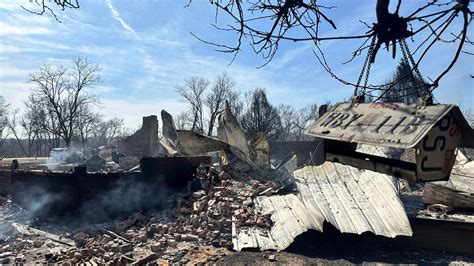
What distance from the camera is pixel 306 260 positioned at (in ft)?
23.6

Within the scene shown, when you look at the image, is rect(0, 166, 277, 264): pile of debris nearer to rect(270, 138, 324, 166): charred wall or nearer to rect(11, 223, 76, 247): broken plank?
rect(11, 223, 76, 247): broken plank

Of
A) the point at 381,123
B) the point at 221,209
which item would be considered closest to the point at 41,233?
the point at 221,209

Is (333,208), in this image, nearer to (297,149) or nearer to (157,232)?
(157,232)

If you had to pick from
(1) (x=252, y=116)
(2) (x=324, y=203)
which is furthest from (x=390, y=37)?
(1) (x=252, y=116)

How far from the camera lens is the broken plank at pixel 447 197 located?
349 inches

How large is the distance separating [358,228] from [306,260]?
1367 millimetres

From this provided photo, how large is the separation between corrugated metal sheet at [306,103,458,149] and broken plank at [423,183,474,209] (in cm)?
779

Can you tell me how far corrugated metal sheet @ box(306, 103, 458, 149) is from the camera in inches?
86.5

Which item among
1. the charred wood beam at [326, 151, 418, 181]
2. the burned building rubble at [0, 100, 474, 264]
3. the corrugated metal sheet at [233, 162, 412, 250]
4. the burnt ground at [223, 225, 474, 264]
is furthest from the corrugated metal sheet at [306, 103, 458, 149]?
the corrugated metal sheet at [233, 162, 412, 250]

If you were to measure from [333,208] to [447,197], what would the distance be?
3152 millimetres

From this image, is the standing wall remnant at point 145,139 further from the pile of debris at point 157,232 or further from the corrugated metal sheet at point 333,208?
the corrugated metal sheet at point 333,208

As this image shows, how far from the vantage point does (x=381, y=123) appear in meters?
2.42

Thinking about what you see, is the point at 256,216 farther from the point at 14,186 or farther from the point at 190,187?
the point at 14,186

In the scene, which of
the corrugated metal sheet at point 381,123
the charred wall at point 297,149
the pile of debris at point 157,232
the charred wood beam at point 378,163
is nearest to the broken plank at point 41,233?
the pile of debris at point 157,232
